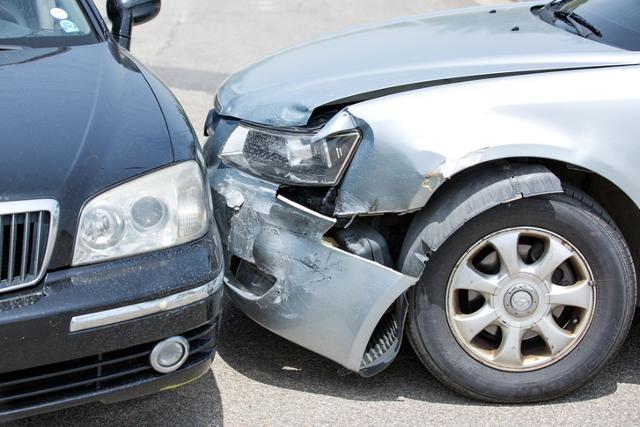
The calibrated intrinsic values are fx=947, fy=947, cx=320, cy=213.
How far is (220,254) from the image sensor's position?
2875mm

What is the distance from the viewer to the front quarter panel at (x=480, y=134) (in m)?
3.01

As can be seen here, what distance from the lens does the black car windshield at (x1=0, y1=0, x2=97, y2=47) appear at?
3.60m

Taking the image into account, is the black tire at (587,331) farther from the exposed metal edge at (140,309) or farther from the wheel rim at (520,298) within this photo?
the exposed metal edge at (140,309)

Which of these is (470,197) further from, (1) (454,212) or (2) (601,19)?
(2) (601,19)

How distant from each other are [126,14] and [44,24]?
62 cm

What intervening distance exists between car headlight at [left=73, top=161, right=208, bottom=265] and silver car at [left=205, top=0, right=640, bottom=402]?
0.41 m

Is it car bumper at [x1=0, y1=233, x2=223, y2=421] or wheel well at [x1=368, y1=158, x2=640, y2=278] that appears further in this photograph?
wheel well at [x1=368, y1=158, x2=640, y2=278]

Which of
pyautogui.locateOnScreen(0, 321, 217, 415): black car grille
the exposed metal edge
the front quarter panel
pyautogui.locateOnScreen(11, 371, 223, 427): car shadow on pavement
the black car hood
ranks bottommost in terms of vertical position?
pyautogui.locateOnScreen(11, 371, 223, 427): car shadow on pavement

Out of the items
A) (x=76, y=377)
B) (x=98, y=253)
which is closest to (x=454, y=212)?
(x=98, y=253)

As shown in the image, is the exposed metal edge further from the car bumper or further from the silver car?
the silver car

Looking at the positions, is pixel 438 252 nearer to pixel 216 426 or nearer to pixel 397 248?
pixel 397 248

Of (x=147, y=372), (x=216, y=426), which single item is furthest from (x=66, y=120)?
(x=216, y=426)

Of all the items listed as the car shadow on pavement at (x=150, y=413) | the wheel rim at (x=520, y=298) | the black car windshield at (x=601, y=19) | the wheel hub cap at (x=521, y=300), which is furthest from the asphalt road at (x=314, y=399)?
the black car windshield at (x=601, y=19)

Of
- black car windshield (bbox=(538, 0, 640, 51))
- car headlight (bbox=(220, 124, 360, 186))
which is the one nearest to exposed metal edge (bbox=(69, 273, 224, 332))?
car headlight (bbox=(220, 124, 360, 186))
